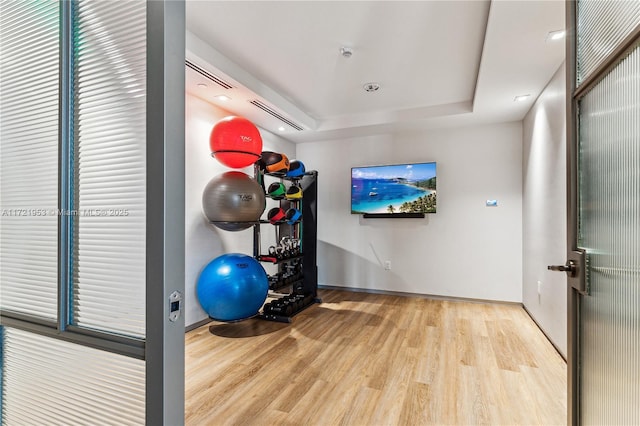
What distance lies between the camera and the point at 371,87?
11.8 ft

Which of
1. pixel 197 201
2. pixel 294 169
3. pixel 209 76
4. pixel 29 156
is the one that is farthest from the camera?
pixel 294 169

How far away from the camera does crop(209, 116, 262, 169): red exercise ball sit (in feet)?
9.93

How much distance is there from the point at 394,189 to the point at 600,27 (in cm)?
388

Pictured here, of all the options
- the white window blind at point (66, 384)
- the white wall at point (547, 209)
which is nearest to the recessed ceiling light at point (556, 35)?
the white wall at point (547, 209)

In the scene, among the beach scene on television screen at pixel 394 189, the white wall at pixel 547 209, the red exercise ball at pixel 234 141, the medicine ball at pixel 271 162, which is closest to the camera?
the white wall at pixel 547 209

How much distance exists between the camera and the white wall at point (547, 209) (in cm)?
271

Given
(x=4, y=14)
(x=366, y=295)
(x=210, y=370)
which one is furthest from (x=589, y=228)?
(x=366, y=295)

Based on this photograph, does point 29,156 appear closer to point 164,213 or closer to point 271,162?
point 164,213

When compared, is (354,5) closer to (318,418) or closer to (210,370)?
(318,418)

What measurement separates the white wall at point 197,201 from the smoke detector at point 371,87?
1757 millimetres

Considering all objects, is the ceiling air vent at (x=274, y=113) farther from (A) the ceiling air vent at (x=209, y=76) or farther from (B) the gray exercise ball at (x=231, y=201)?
(B) the gray exercise ball at (x=231, y=201)

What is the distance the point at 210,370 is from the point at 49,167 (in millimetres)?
2061

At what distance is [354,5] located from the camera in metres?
2.22

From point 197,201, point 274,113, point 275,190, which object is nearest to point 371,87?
point 274,113
